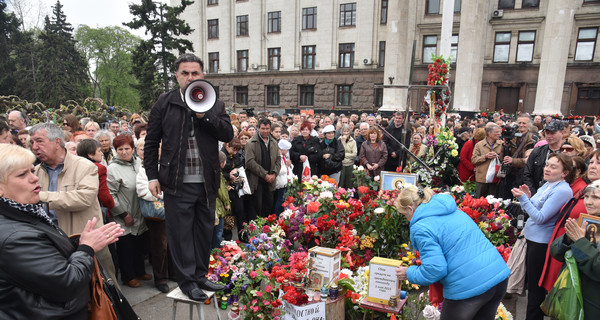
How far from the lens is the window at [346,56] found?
89.7 ft

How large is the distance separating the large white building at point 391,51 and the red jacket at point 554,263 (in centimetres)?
1964

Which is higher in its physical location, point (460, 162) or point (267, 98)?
point (267, 98)

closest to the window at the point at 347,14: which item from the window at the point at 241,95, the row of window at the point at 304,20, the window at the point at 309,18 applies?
the row of window at the point at 304,20

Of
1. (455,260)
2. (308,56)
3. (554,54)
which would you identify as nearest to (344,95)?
(308,56)

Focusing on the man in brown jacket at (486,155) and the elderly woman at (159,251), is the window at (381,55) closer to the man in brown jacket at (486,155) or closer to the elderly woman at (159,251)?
the man in brown jacket at (486,155)

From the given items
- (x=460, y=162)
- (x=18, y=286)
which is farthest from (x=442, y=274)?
(x=460, y=162)

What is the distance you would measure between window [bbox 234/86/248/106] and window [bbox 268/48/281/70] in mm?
3270

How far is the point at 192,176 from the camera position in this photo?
9.45 ft

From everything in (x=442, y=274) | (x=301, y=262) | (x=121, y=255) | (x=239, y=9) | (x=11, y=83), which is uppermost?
(x=239, y=9)

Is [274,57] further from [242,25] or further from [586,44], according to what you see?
[586,44]

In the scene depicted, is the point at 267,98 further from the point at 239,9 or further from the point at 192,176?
the point at 192,176

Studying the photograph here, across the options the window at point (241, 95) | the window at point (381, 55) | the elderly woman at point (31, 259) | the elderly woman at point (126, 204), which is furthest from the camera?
the window at point (241, 95)

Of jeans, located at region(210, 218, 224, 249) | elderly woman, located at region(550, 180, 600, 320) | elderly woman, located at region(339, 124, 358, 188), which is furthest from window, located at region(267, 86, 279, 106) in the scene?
elderly woman, located at region(550, 180, 600, 320)

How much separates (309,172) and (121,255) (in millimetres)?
4021
